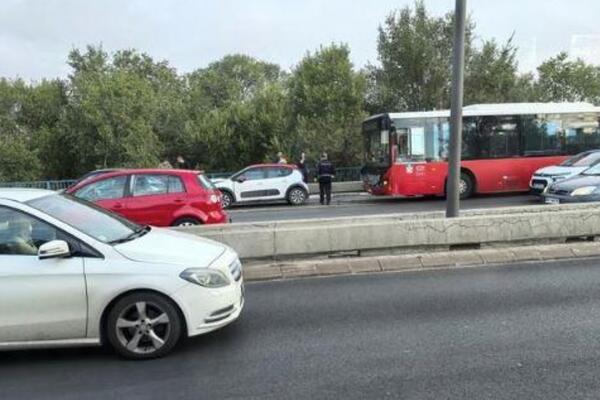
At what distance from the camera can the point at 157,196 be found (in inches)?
474

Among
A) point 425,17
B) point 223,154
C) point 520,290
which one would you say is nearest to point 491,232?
point 520,290

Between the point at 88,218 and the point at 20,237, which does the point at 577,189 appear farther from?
the point at 20,237

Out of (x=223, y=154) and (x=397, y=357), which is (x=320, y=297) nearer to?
(x=397, y=357)

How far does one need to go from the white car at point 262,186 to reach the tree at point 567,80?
91.9ft

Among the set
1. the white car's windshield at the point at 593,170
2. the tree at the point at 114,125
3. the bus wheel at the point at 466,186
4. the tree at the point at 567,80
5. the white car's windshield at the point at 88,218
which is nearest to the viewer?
the white car's windshield at the point at 88,218

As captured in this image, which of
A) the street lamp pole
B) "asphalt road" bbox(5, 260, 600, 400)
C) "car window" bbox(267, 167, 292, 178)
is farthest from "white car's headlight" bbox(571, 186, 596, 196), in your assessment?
"car window" bbox(267, 167, 292, 178)

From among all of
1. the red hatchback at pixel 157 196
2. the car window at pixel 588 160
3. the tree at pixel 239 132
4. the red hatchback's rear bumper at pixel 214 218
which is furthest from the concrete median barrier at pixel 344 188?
the red hatchback at pixel 157 196

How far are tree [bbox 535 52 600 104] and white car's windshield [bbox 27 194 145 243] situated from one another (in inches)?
1704

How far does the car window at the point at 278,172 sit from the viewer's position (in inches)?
930

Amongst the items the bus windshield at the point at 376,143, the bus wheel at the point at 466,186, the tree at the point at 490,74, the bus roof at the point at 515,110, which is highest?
the tree at the point at 490,74

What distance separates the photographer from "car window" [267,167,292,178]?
23625mm

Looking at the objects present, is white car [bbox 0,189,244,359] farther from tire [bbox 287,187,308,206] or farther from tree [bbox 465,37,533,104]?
tree [bbox 465,37,533,104]

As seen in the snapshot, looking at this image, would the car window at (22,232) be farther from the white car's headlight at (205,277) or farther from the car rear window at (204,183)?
the car rear window at (204,183)

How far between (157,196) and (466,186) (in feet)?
39.3
